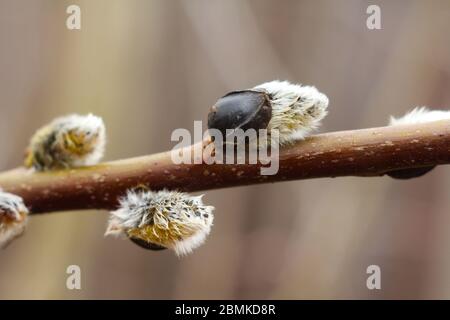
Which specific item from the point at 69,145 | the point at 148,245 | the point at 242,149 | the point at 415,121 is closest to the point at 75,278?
the point at 69,145

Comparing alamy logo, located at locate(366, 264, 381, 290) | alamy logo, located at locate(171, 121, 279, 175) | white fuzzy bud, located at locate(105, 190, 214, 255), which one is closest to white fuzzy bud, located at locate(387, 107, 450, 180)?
alamy logo, located at locate(171, 121, 279, 175)

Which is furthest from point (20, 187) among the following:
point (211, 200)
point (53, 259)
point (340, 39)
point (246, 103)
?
point (340, 39)

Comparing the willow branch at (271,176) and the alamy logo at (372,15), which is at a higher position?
the alamy logo at (372,15)

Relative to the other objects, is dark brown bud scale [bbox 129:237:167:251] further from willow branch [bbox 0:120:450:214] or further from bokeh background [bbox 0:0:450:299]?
bokeh background [bbox 0:0:450:299]

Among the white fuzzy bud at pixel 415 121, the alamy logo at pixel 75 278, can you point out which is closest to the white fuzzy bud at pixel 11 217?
the white fuzzy bud at pixel 415 121

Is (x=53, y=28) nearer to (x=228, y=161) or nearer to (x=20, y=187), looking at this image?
(x=20, y=187)

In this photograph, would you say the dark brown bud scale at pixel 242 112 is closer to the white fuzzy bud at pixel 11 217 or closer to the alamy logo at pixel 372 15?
the white fuzzy bud at pixel 11 217

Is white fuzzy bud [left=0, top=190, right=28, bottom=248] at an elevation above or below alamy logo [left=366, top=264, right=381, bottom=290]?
below

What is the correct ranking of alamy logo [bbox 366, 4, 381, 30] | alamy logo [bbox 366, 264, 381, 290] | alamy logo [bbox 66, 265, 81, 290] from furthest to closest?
alamy logo [bbox 366, 4, 381, 30]
alamy logo [bbox 366, 264, 381, 290]
alamy logo [bbox 66, 265, 81, 290]
